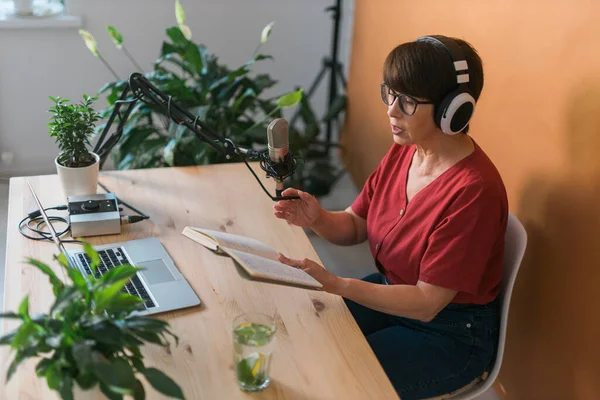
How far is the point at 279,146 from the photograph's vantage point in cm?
139

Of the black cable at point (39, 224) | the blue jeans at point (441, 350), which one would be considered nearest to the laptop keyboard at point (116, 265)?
the black cable at point (39, 224)

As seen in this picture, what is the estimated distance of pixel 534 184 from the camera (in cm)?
179

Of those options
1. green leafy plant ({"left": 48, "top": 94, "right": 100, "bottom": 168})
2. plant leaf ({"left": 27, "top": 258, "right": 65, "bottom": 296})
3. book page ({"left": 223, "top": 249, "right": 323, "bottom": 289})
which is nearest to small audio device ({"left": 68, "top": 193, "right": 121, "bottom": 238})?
green leafy plant ({"left": 48, "top": 94, "right": 100, "bottom": 168})

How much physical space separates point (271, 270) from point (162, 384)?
34 centimetres

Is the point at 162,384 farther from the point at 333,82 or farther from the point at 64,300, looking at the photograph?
the point at 333,82

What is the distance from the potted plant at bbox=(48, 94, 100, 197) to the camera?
1.73m

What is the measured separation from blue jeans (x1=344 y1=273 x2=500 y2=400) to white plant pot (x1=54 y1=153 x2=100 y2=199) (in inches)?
33.0

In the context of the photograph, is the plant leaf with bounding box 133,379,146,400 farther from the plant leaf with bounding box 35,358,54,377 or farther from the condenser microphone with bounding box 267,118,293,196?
the condenser microphone with bounding box 267,118,293,196

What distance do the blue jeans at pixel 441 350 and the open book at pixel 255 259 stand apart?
339 mm

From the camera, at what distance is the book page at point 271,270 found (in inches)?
48.3

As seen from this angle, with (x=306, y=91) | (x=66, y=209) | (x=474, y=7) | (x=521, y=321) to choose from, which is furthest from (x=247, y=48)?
(x=521, y=321)

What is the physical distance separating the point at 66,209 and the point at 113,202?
0.46 ft

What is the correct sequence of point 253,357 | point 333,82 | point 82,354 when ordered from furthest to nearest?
point 333,82, point 253,357, point 82,354

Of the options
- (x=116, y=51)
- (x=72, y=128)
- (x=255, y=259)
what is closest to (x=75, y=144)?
(x=72, y=128)
